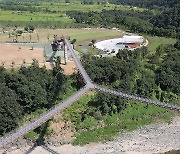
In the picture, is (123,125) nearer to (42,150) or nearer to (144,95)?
(144,95)

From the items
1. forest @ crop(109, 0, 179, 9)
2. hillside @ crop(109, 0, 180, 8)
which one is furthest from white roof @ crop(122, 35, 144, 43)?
forest @ crop(109, 0, 179, 9)

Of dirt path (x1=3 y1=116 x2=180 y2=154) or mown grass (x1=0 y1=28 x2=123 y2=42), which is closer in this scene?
dirt path (x1=3 y1=116 x2=180 y2=154)

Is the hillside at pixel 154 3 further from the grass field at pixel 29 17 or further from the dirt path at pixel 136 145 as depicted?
the dirt path at pixel 136 145

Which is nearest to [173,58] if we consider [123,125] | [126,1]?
[123,125]

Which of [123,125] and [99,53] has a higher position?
[99,53]

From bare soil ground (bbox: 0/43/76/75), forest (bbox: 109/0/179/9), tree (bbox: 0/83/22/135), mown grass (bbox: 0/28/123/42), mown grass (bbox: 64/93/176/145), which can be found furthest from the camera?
forest (bbox: 109/0/179/9)

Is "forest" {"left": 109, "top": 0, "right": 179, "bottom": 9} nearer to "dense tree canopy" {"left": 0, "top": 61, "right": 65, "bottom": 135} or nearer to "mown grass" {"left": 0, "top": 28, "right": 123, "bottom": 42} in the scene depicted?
"mown grass" {"left": 0, "top": 28, "right": 123, "bottom": 42}

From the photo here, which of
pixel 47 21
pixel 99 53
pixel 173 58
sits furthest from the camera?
pixel 47 21
